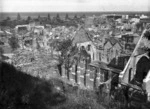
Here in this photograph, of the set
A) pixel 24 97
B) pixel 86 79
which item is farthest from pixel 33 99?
pixel 86 79

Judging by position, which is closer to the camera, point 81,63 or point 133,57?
point 133,57

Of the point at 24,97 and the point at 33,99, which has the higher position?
the point at 24,97

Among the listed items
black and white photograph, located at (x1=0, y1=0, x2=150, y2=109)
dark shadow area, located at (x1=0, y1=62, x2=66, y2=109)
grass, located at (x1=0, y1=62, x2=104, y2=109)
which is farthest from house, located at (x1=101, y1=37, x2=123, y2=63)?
dark shadow area, located at (x1=0, y1=62, x2=66, y2=109)

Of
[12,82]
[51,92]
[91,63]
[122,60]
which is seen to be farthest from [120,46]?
[12,82]

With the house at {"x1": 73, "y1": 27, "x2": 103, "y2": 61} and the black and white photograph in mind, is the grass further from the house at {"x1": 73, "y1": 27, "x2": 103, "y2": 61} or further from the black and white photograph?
the house at {"x1": 73, "y1": 27, "x2": 103, "y2": 61}

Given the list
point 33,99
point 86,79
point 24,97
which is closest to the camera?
point 24,97

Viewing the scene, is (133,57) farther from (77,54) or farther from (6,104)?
(6,104)

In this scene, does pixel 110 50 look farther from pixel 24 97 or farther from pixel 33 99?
pixel 24 97

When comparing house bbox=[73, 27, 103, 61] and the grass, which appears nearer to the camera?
the grass

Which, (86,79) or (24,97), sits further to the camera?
(86,79)

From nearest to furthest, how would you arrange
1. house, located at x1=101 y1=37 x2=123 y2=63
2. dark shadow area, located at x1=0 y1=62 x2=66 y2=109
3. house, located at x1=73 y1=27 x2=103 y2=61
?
1. dark shadow area, located at x1=0 y1=62 x2=66 y2=109
2. house, located at x1=101 y1=37 x2=123 y2=63
3. house, located at x1=73 y1=27 x2=103 y2=61

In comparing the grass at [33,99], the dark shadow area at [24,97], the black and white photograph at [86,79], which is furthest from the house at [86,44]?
the grass at [33,99]
